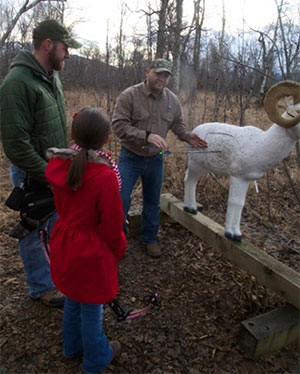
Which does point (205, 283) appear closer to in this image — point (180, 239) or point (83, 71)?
point (180, 239)

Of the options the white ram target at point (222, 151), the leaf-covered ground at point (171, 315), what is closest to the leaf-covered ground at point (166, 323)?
the leaf-covered ground at point (171, 315)

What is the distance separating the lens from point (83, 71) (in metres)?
14.2

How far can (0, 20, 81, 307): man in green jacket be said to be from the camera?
180 cm

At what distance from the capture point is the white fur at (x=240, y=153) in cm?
193

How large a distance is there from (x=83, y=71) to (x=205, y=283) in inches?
541

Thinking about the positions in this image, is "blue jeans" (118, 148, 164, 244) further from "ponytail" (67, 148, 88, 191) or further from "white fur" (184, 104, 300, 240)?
"ponytail" (67, 148, 88, 191)

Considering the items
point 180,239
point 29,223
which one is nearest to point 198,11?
point 180,239

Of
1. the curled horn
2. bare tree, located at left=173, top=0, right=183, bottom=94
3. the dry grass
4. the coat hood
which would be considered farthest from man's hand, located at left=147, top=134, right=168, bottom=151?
bare tree, located at left=173, top=0, right=183, bottom=94

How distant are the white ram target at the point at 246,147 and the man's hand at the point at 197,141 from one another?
33 mm

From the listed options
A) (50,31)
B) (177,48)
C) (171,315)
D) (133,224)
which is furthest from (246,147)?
(177,48)

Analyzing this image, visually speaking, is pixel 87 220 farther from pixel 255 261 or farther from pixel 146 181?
pixel 146 181

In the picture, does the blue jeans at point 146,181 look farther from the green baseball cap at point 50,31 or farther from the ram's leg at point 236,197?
the green baseball cap at point 50,31

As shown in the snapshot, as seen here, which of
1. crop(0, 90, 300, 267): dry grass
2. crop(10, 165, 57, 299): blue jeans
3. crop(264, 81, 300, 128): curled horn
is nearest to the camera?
crop(264, 81, 300, 128): curled horn

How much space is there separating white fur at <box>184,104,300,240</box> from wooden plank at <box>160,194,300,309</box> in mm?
111
